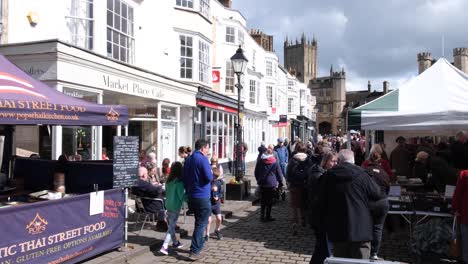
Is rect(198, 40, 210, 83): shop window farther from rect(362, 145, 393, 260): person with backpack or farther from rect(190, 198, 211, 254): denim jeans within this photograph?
rect(190, 198, 211, 254): denim jeans

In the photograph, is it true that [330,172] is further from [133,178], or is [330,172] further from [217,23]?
[217,23]

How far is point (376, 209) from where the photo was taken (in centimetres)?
519

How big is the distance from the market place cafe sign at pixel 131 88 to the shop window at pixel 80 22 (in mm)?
1075

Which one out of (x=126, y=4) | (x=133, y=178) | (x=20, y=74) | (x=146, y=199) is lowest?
(x=146, y=199)

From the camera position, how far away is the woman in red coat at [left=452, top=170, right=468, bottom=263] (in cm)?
595

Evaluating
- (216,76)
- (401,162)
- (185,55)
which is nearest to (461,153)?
(401,162)

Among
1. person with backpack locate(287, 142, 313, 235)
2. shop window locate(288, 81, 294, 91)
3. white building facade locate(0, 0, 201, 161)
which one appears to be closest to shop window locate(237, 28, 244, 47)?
white building facade locate(0, 0, 201, 161)

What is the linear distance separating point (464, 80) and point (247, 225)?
228 inches

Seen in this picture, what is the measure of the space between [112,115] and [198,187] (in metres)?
1.91

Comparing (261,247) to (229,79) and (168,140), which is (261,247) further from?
(229,79)

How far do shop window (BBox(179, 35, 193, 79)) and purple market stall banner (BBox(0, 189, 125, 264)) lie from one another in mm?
11597

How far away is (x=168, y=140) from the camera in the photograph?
16.2 metres

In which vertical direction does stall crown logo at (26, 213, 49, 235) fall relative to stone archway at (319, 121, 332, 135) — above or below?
below

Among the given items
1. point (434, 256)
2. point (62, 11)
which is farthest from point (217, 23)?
point (434, 256)
